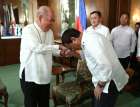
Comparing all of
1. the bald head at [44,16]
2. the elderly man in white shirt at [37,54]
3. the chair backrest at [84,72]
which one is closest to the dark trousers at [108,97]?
the elderly man in white shirt at [37,54]

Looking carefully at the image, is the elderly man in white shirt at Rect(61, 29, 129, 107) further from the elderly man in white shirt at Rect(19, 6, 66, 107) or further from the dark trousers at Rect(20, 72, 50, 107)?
the dark trousers at Rect(20, 72, 50, 107)

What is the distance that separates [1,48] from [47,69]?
4.48 meters

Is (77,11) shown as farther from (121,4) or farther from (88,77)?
(88,77)

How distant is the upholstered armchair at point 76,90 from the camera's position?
112 inches

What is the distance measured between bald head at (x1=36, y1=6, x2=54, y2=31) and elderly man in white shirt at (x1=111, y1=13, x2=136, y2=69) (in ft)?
7.56

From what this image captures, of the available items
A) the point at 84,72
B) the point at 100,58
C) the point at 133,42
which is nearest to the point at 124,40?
the point at 133,42

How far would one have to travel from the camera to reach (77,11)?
5.57m

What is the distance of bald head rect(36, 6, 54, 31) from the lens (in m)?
2.01

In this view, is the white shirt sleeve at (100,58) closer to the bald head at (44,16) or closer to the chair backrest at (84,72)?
the bald head at (44,16)

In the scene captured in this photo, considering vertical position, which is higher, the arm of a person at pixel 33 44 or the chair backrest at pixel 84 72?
the arm of a person at pixel 33 44

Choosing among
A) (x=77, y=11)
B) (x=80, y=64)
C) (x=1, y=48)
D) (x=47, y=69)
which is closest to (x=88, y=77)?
(x=80, y=64)

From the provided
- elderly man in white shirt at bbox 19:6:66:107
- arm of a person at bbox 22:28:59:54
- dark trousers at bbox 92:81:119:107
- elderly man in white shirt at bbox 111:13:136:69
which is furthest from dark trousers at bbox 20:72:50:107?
elderly man in white shirt at bbox 111:13:136:69

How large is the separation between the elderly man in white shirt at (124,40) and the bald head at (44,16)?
2303 mm

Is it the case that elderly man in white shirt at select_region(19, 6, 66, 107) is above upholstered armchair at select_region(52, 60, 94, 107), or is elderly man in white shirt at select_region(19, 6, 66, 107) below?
above
